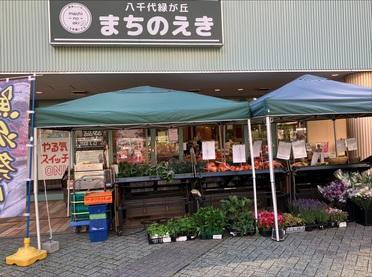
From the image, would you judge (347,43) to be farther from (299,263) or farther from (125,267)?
(125,267)

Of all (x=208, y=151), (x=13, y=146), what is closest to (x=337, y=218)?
(x=208, y=151)

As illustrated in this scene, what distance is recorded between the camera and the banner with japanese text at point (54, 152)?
39.6 ft

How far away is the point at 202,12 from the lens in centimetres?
906

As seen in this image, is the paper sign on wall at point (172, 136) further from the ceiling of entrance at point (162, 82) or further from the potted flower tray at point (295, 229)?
the potted flower tray at point (295, 229)

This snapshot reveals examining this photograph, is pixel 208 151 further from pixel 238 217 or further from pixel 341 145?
pixel 341 145

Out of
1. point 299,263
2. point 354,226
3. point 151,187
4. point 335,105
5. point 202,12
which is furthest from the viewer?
point 202,12

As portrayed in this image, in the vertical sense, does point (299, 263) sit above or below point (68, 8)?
below

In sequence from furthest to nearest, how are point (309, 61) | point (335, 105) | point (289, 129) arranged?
point (289, 129) < point (309, 61) < point (335, 105)

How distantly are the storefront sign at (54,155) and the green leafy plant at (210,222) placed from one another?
728 centimetres

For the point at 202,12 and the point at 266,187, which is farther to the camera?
the point at 202,12

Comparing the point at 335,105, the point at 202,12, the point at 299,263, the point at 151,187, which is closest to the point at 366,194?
the point at 335,105

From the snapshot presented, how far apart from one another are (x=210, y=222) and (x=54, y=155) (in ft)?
25.3

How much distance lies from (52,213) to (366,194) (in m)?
7.29

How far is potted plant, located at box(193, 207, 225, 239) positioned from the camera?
6141 millimetres
